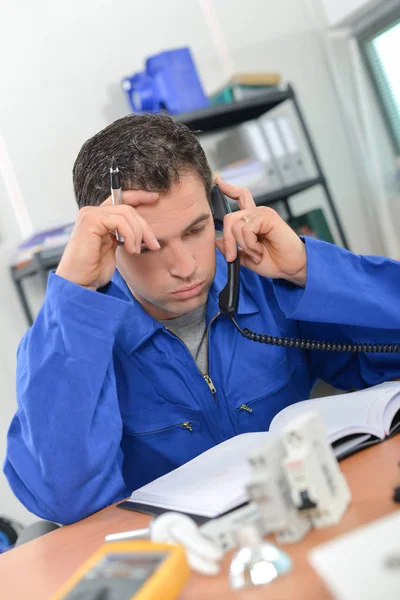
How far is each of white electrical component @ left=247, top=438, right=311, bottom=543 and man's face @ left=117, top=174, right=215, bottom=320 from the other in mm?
563

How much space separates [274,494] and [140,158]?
2.41 feet

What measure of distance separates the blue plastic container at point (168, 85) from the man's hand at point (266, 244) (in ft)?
4.67

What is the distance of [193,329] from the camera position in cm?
125

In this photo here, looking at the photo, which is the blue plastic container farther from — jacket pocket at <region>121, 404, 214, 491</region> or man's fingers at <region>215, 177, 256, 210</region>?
jacket pocket at <region>121, 404, 214, 491</region>

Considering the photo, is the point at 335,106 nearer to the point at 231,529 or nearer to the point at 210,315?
the point at 210,315

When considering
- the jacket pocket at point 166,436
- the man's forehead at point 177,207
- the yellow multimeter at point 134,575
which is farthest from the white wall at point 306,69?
the yellow multimeter at point 134,575

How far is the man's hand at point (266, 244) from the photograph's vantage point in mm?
1083

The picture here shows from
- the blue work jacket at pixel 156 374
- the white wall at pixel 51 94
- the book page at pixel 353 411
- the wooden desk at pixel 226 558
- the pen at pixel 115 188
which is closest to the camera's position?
the wooden desk at pixel 226 558

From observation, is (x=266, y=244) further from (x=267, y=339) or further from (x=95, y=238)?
(x=95, y=238)

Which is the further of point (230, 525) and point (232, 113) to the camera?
point (232, 113)

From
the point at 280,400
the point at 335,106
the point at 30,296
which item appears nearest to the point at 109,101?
the point at 30,296

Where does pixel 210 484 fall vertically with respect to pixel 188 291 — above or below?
below

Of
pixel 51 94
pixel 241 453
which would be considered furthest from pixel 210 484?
pixel 51 94

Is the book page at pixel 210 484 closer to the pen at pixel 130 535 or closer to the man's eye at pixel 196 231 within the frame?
the pen at pixel 130 535
